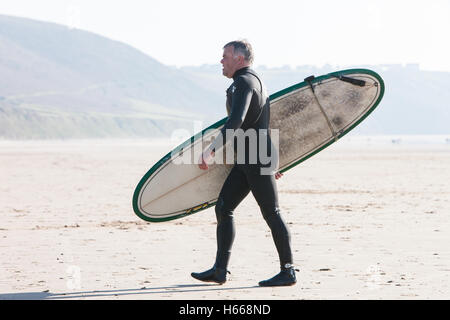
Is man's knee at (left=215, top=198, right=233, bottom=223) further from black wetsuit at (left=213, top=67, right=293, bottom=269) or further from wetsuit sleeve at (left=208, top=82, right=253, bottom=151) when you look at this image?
wetsuit sleeve at (left=208, top=82, right=253, bottom=151)

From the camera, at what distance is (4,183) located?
1864cm

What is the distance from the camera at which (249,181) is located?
18.1 ft

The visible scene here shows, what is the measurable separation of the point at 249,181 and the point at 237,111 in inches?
20.8

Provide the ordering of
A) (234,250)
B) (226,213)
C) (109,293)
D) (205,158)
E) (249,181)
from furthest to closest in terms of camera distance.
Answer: (234,250)
(226,213)
(249,181)
(109,293)
(205,158)

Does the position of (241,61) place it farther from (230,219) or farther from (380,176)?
(380,176)

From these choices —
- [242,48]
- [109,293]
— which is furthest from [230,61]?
[109,293]

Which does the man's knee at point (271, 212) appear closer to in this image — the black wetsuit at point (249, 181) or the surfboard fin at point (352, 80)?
the black wetsuit at point (249, 181)

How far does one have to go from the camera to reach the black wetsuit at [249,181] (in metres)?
5.41

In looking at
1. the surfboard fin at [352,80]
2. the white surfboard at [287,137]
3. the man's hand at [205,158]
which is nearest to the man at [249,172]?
the man's hand at [205,158]

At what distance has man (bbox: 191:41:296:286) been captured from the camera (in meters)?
5.48

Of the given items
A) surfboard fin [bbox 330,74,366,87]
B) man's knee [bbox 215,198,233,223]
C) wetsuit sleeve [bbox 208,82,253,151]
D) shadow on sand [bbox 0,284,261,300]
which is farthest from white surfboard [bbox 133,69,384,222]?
wetsuit sleeve [bbox 208,82,253,151]

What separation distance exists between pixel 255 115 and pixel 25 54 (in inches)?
7972

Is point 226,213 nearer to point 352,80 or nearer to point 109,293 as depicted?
point 109,293

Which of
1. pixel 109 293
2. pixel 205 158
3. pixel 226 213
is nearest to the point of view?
pixel 205 158
